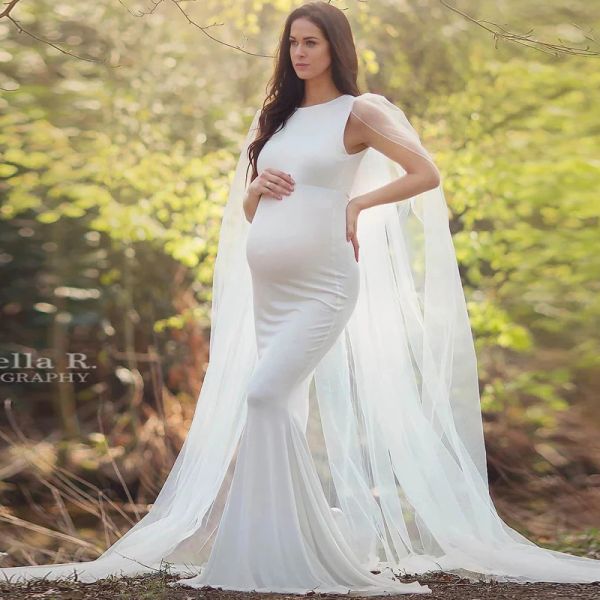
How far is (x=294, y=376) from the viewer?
9.55 ft

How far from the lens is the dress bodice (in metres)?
3.07

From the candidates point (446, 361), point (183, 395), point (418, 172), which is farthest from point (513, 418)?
point (418, 172)

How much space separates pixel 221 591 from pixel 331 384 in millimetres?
881

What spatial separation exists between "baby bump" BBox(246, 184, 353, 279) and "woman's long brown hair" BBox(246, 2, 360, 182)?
34 cm

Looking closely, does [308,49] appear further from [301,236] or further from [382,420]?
[382,420]

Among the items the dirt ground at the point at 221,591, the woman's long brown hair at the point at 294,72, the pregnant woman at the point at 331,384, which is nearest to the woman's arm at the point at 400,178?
the pregnant woman at the point at 331,384

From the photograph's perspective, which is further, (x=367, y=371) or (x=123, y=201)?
(x=123, y=201)

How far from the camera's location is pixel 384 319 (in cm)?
338

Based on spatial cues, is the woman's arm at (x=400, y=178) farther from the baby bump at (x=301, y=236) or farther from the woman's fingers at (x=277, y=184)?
the woman's fingers at (x=277, y=184)

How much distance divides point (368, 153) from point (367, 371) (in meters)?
0.74

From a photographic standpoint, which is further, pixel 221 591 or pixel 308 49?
pixel 308 49

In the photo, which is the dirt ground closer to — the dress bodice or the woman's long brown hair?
the dress bodice

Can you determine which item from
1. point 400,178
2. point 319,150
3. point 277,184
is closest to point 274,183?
point 277,184

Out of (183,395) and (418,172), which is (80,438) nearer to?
(183,395)
